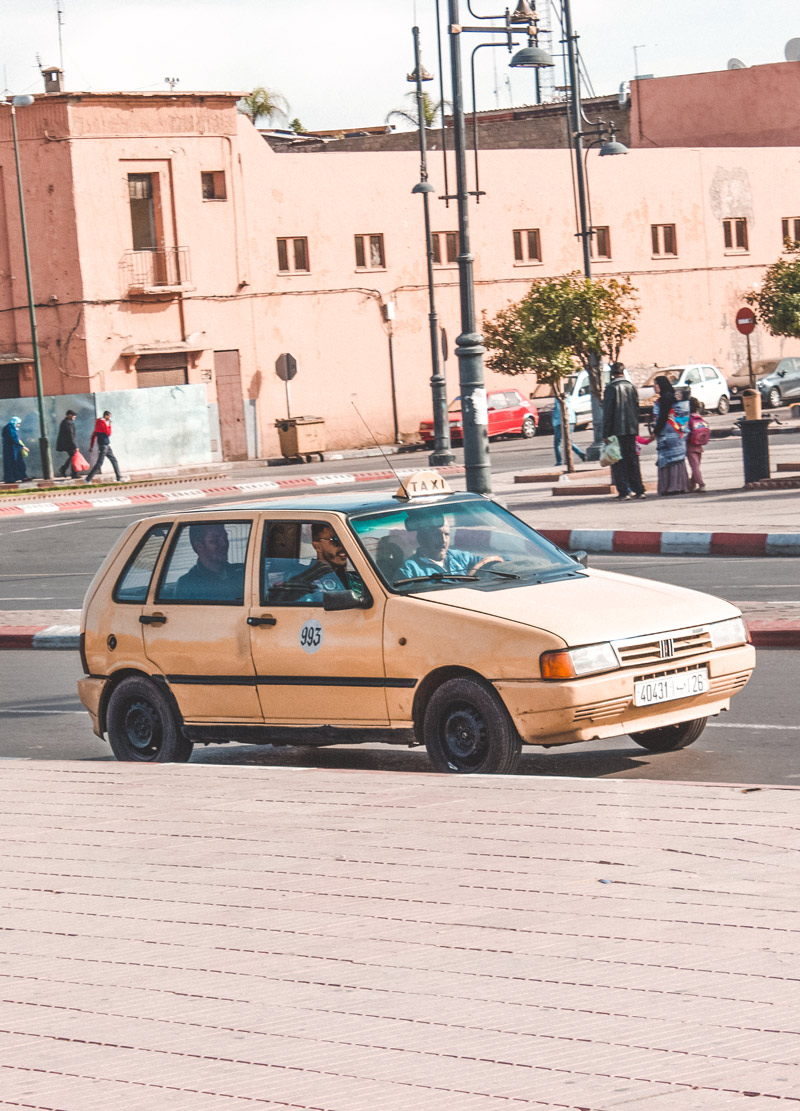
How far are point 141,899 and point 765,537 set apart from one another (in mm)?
13501

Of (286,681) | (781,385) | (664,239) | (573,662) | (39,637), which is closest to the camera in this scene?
(573,662)

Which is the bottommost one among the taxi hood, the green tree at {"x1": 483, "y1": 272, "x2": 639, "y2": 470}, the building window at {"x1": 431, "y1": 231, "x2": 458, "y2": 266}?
the taxi hood

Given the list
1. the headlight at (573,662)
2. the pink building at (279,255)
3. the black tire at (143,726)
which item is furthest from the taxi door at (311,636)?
the pink building at (279,255)

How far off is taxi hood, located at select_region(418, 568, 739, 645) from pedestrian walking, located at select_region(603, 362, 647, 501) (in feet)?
47.1

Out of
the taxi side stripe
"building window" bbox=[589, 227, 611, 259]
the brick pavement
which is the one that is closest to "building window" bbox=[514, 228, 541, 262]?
"building window" bbox=[589, 227, 611, 259]

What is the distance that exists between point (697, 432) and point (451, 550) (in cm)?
1539

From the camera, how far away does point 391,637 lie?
26.7ft

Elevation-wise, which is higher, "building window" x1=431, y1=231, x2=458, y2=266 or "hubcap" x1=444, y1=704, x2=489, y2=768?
"building window" x1=431, y1=231, x2=458, y2=266

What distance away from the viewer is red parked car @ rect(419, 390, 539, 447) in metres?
47.9

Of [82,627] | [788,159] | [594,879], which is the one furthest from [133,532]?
[788,159]

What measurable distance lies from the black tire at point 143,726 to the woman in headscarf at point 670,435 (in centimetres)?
1393

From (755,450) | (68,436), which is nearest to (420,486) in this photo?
(755,450)

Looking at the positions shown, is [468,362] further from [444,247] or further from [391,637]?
[444,247]

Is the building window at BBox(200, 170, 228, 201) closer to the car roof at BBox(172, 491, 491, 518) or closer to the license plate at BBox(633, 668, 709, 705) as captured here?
the car roof at BBox(172, 491, 491, 518)
